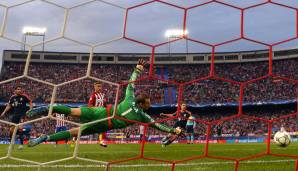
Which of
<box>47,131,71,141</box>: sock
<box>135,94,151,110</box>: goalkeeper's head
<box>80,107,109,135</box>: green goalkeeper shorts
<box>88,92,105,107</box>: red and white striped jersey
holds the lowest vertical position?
<box>47,131,71,141</box>: sock

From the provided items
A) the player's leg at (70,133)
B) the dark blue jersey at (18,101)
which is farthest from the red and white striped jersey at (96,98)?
the player's leg at (70,133)

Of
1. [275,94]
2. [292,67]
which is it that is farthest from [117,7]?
[275,94]

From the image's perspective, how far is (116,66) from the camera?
308 inches

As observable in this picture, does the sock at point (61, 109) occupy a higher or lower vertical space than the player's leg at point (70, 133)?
higher

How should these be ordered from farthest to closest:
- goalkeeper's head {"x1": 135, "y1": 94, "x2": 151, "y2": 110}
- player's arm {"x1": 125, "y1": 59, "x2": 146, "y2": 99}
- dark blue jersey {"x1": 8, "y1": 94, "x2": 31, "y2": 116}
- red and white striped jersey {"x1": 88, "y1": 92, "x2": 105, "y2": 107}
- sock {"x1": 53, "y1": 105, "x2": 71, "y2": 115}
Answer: dark blue jersey {"x1": 8, "y1": 94, "x2": 31, "y2": 116}, red and white striped jersey {"x1": 88, "y1": 92, "x2": 105, "y2": 107}, goalkeeper's head {"x1": 135, "y1": 94, "x2": 151, "y2": 110}, sock {"x1": 53, "y1": 105, "x2": 71, "y2": 115}, player's arm {"x1": 125, "y1": 59, "x2": 146, "y2": 99}

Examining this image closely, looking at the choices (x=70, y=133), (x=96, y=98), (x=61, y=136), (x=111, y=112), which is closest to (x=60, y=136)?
(x=61, y=136)

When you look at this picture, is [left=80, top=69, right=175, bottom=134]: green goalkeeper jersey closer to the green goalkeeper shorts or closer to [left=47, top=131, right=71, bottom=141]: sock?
the green goalkeeper shorts

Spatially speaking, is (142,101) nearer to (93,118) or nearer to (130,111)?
(130,111)

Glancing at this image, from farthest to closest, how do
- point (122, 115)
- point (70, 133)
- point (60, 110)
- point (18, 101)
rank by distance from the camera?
point (18, 101)
point (70, 133)
point (60, 110)
point (122, 115)

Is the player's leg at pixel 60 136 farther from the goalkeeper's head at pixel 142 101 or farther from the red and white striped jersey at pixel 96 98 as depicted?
the red and white striped jersey at pixel 96 98

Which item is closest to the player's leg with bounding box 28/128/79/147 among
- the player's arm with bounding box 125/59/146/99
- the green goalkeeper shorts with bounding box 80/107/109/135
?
the green goalkeeper shorts with bounding box 80/107/109/135

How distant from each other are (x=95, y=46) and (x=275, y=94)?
21.0 meters

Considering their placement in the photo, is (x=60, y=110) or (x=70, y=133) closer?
(x=60, y=110)

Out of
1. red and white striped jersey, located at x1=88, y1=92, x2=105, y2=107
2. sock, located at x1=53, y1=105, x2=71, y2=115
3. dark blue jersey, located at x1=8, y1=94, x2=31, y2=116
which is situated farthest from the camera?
dark blue jersey, located at x1=8, y1=94, x2=31, y2=116
